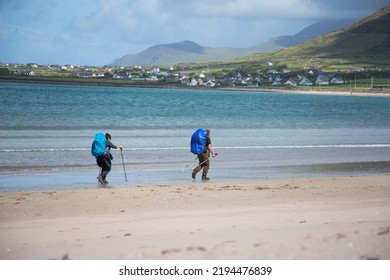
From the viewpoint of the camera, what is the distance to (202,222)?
9.98 m

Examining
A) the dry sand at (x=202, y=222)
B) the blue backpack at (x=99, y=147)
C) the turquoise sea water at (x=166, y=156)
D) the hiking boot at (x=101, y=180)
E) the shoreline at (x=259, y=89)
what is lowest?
the shoreline at (x=259, y=89)

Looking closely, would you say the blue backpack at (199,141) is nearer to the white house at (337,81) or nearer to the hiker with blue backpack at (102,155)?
the hiker with blue backpack at (102,155)

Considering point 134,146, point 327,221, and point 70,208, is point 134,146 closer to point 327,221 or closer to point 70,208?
point 70,208

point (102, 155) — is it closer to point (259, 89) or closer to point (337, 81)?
point (259, 89)

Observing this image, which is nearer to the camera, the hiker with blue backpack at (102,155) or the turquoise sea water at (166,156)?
the hiker with blue backpack at (102,155)

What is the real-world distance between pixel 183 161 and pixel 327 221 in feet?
41.9

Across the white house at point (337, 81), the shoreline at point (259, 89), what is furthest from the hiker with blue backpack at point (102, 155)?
the white house at point (337, 81)

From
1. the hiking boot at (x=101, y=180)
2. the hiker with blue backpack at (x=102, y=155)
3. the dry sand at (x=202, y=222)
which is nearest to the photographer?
the dry sand at (x=202, y=222)

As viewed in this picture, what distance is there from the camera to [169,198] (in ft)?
43.6

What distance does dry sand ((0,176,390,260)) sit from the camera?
7516 mm

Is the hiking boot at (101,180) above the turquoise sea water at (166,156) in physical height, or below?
above

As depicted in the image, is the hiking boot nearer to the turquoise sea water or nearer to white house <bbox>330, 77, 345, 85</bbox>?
the turquoise sea water

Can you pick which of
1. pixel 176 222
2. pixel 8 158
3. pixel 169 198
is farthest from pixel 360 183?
pixel 8 158

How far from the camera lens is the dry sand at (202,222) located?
24.7 ft
